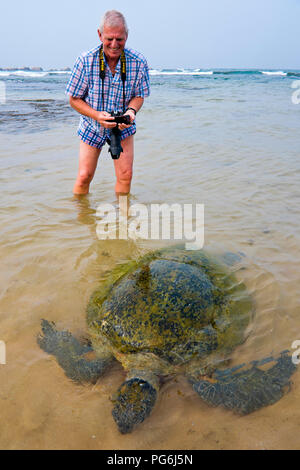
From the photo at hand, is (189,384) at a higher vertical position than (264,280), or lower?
lower

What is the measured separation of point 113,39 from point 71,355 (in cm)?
297

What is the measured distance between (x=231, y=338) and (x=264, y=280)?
92cm

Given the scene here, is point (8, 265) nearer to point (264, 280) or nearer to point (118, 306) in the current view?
point (118, 306)

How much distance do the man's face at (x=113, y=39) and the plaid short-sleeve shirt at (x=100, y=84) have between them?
181 millimetres

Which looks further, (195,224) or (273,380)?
(195,224)

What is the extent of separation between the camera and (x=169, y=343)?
2119 mm

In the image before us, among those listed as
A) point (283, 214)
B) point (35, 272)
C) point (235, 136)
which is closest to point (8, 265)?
point (35, 272)

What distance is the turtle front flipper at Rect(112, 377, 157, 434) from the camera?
5.90 ft

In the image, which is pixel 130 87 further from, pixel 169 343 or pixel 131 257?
pixel 169 343

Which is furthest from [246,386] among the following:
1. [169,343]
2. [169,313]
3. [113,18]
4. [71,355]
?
[113,18]

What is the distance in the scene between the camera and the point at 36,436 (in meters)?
1.82

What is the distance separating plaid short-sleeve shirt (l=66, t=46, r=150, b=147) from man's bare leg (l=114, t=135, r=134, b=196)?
6.9 inches

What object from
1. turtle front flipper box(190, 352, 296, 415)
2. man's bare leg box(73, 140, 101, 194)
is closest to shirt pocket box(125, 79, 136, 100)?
man's bare leg box(73, 140, 101, 194)
